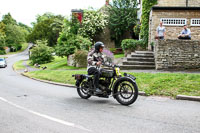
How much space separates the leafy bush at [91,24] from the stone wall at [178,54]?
54.3 feet

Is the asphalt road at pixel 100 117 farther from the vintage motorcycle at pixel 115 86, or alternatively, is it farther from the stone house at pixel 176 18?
the stone house at pixel 176 18

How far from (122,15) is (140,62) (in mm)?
16494

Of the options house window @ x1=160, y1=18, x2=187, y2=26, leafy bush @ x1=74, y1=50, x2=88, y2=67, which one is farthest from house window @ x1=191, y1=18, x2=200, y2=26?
leafy bush @ x1=74, y1=50, x2=88, y2=67

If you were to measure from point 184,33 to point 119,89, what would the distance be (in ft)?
29.4

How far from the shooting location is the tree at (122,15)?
29594 millimetres

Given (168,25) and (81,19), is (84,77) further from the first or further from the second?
(81,19)

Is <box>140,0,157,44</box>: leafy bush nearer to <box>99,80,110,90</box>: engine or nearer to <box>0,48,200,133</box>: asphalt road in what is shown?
<box>99,80,110,90</box>: engine

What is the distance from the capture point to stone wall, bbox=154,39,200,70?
1266 centimetres

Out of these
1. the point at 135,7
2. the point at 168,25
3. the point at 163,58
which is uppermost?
the point at 135,7

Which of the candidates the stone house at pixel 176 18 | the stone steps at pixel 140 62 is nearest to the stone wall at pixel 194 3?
the stone house at pixel 176 18

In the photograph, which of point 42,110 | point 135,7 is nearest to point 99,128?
point 42,110

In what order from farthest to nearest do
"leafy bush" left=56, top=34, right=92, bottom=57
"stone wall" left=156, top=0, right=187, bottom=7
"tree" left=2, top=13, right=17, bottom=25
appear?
→ "tree" left=2, top=13, right=17, bottom=25 → "leafy bush" left=56, top=34, right=92, bottom=57 → "stone wall" left=156, top=0, right=187, bottom=7

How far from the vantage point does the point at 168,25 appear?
17.3 metres

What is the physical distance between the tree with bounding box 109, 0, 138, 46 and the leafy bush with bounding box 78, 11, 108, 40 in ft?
4.52
